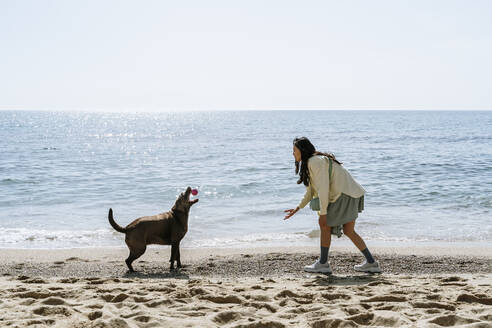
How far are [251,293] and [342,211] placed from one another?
1666 millimetres

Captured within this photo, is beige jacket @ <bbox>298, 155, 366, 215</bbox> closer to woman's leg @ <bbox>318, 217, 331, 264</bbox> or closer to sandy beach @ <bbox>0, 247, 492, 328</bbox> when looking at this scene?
woman's leg @ <bbox>318, 217, 331, 264</bbox>

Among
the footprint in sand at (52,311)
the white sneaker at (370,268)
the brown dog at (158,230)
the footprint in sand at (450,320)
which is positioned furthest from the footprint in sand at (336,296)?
the brown dog at (158,230)

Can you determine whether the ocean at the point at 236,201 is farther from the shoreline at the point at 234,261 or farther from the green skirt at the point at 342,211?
the green skirt at the point at 342,211

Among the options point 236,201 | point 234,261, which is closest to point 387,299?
point 234,261

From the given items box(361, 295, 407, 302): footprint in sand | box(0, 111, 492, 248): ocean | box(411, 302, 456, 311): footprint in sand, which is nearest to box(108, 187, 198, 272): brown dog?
box(0, 111, 492, 248): ocean

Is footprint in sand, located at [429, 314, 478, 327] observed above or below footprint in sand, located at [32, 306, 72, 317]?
above

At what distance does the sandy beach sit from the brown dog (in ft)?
1.07

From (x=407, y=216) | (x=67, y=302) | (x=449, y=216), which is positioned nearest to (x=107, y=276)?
(x=67, y=302)

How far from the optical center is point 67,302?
175 inches

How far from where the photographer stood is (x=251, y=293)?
15.7 ft

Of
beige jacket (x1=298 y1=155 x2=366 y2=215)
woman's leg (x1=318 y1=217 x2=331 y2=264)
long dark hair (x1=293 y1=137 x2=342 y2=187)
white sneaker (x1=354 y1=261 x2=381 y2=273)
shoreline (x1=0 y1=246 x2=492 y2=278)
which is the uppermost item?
long dark hair (x1=293 y1=137 x2=342 y2=187)

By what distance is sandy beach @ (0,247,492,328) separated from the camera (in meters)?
3.86

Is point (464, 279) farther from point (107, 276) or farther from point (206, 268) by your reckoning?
point (107, 276)

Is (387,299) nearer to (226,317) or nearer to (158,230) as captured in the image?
(226,317)
